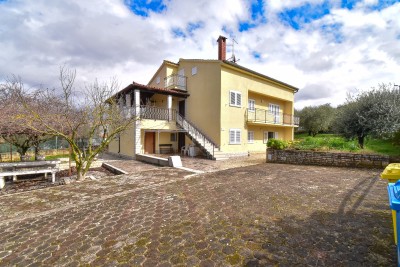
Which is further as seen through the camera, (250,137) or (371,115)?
(250,137)

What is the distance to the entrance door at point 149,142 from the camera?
1772 centimetres

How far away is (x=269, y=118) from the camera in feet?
67.7

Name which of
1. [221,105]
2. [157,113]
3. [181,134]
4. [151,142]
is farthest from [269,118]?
[151,142]

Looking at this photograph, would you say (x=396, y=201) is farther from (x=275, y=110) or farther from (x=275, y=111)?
(x=275, y=110)

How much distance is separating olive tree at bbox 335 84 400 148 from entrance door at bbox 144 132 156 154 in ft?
51.0

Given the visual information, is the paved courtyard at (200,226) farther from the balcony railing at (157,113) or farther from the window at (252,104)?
the window at (252,104)

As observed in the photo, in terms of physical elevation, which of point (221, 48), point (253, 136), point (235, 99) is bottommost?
point (253, 136)

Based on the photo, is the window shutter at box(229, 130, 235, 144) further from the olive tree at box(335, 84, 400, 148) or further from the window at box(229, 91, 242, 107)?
the olive tree at box(335, 84, 400, 148)

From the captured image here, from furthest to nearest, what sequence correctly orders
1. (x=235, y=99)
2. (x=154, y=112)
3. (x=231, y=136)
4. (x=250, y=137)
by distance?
(x=250, y=137), (x=235, y=99), (x=231, y=136), (x=154, y=112)

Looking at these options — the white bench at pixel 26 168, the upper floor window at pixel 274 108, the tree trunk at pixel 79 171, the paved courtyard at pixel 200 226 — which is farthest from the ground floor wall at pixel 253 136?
the white bench at pixel 26 168

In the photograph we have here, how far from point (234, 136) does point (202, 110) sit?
3.68 meters

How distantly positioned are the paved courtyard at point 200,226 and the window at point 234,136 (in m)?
10.1

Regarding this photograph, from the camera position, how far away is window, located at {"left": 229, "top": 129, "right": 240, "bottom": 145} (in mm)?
16812

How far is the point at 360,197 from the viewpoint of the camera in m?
5.52
